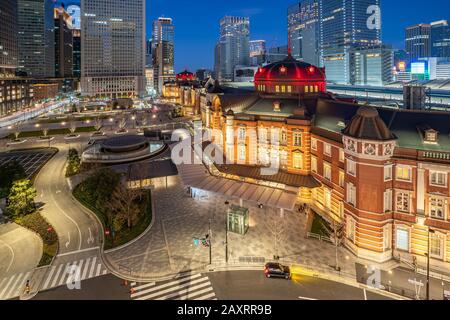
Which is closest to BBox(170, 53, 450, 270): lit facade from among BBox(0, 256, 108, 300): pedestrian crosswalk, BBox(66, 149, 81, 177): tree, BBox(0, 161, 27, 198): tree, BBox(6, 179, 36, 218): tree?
BBox(0, 256, 108, 300): pedestrian crosswalk

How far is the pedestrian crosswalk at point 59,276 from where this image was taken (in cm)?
3419

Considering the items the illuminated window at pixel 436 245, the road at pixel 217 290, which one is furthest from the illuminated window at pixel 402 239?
the road at pixel 217 290

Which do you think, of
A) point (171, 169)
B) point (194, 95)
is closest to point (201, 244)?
point (171, 169)

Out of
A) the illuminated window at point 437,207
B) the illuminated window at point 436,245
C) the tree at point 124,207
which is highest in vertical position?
the illuminated window at point 437,207

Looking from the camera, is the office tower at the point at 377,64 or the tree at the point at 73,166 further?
the office tower at the point at 377,64

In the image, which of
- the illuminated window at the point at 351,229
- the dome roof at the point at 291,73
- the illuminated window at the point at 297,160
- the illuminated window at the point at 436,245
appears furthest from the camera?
the dome roof at the point at 291,73

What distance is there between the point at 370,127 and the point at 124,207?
35.8 m

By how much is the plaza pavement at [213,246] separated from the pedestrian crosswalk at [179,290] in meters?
1.52

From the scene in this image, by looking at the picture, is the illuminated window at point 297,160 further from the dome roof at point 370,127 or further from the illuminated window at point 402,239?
the illuminated window at point 402,239

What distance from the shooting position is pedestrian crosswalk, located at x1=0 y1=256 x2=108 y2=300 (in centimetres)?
3419

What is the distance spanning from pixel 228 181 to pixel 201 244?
17.5 metres

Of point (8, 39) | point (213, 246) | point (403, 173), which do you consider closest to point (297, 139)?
point (403, 173)

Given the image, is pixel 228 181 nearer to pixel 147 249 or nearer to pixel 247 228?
pixel 247 228
